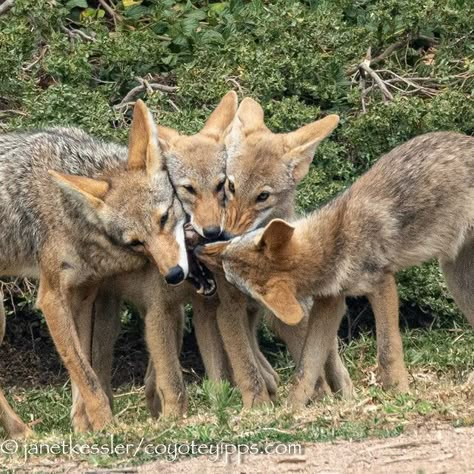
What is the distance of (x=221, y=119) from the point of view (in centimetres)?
1062

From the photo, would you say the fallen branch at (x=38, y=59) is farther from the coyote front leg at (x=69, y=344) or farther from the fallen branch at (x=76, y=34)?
the coyote front leg at (x=69, y=344)

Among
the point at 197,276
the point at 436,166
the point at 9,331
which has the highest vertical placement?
the point at 436,166

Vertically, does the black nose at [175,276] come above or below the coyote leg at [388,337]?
above

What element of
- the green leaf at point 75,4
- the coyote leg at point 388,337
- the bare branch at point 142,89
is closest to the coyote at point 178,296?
the coyote leg at point 388,337

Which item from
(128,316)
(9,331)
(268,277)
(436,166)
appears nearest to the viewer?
(268,277)

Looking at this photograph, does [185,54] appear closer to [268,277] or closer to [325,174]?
[325,174]

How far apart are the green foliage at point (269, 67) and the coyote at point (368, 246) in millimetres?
1917

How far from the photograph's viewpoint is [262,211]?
394 inches

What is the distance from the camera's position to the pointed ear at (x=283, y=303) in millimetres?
8977

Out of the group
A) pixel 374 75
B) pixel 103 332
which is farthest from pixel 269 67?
pixel 103 332

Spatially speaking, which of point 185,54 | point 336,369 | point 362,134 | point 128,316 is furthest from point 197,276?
point 185,54

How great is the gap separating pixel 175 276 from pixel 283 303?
0.70 m

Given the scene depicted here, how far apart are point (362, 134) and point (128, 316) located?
2.55 meters

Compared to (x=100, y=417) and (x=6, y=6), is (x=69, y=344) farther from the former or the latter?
(x=6, y=6)
